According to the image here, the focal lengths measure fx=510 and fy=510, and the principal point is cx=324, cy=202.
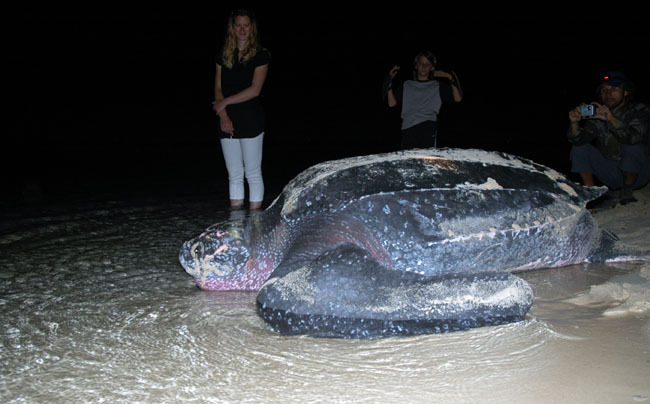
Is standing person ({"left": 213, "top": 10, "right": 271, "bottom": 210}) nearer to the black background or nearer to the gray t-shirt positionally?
the gray t-shirt

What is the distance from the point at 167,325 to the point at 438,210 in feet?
3.46

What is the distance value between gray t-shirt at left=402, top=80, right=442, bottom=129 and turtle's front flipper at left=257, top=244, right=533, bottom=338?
2.35 m

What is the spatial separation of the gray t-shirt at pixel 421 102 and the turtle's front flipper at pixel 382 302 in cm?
235

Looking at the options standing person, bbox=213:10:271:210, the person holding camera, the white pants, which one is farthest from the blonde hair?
the person holding camera

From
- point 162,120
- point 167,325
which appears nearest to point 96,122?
point 162,120

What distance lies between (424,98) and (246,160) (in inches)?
56.1

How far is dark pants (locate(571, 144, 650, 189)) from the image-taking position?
3422 millimetres

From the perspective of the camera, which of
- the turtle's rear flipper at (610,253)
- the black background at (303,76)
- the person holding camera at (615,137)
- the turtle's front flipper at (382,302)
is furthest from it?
the black background at (303,76)

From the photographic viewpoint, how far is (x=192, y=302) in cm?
192

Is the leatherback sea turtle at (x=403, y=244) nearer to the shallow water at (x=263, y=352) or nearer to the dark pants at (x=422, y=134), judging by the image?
the shallow water at (x=263, y=352)

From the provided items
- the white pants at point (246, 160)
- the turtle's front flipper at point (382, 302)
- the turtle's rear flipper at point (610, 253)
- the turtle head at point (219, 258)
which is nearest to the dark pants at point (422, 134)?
the white pants at point (246, 160)

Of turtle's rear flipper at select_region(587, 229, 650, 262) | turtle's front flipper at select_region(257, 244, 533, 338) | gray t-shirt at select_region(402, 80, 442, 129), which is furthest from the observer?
gray t-shirt at select_region(402, 80, 442, 129)

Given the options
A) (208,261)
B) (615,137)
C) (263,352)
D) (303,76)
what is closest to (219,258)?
(208,261)

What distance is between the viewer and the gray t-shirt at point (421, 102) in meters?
3.85
